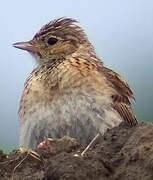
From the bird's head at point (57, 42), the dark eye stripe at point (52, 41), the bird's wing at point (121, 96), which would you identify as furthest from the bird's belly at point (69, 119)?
the dark eye stripe at point (52, 41)

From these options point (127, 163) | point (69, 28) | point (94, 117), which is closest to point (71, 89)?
point (94, 117)

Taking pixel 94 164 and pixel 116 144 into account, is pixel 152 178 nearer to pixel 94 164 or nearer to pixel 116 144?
pixel 94 164

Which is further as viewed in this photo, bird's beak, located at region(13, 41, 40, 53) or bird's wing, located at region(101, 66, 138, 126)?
bird's beak, located at region(13, 41, 40, 53)

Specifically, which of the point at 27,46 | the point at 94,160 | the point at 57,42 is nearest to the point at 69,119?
the point at 27,46

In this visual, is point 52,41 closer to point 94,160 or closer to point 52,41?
point 52,41

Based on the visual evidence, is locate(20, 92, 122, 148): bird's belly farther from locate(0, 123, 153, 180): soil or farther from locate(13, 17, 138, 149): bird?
locate(0, 123, 153, 180): soil

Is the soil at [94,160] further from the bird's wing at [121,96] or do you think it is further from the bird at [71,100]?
the bird's wing at [121,96]

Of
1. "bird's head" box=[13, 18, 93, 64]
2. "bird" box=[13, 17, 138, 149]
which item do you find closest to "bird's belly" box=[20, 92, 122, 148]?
"bird" box=[13, 17, 138, 149]
